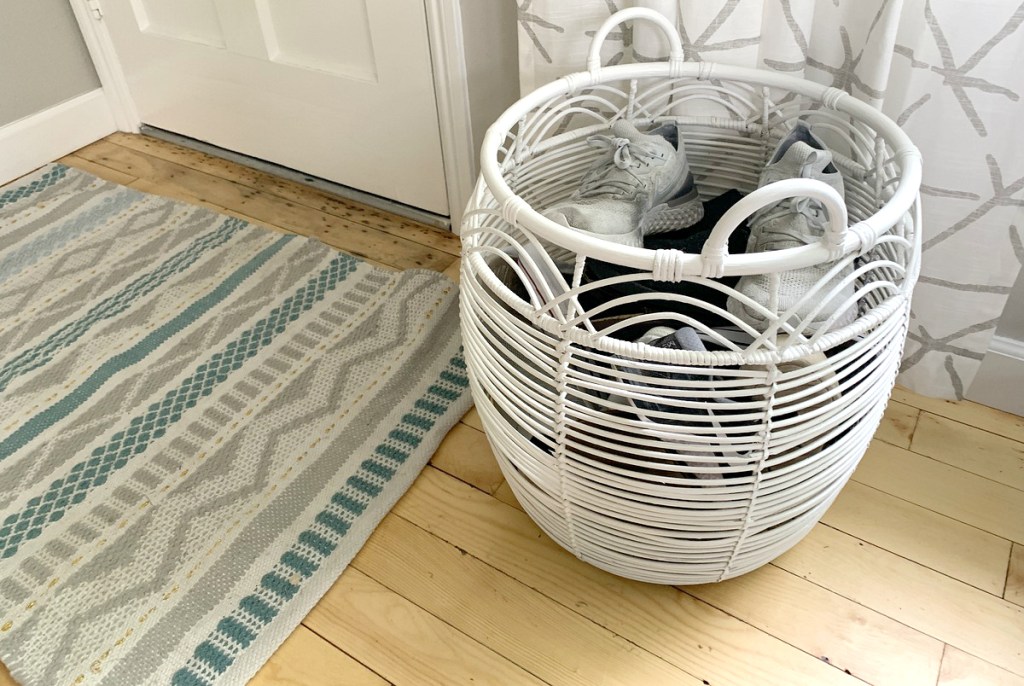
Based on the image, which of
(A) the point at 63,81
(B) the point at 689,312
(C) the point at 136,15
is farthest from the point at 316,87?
(B) the point at 689,312

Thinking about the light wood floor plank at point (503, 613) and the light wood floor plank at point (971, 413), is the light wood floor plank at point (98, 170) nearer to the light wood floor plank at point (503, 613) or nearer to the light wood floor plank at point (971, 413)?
the light wood floor plank at point (503, 613)

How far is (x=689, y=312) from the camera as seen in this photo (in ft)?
3.38

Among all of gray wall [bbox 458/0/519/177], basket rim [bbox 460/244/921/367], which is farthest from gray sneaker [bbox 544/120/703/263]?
gray wall [bbox 458/0/519/177]

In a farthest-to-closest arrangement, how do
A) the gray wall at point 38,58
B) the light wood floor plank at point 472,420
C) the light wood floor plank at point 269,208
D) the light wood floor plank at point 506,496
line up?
1. the gray wall at point 38,58
2. the light wood floor plank at point 269,208
3. the light wood floor plank at point 472,420
4. the light wood floor plank at point 506,496

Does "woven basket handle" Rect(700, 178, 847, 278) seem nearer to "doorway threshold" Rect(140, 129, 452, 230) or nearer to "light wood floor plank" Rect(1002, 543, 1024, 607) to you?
"light wood floor plank" Rect(1002, 543, 1024, 607)

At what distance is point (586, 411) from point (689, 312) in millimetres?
284

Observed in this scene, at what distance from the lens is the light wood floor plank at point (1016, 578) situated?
3.32 feet

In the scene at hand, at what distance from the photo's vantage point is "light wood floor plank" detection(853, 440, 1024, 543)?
110 centimetres

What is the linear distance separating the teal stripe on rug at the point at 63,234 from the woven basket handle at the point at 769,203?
1.53 metres

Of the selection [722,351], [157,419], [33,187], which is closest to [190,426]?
[157,419]

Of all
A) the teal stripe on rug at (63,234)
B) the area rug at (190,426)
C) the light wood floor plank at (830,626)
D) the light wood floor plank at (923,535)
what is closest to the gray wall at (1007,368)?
the light wood floor plank at (923,535)

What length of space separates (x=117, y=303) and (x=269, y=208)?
41 centimetres

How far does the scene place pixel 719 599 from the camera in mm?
1021

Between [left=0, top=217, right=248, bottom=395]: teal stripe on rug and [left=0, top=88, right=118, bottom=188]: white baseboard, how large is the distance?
0.62 meters
